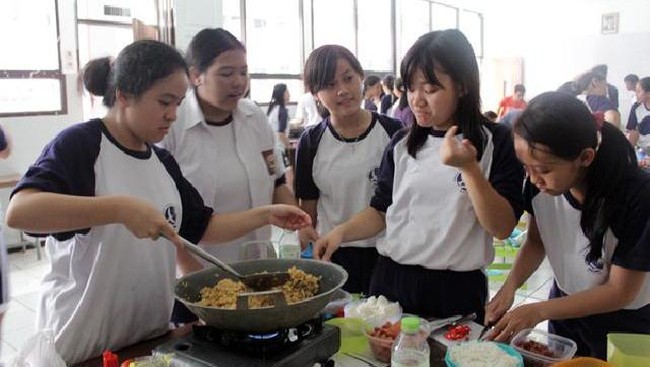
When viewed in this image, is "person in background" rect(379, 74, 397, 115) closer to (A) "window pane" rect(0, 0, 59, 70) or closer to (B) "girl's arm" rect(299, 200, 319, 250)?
(A) "window pane" rect(0, 0, 59, 70)

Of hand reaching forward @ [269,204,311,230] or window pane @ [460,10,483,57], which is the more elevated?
window pane @ [460,10,483,57]

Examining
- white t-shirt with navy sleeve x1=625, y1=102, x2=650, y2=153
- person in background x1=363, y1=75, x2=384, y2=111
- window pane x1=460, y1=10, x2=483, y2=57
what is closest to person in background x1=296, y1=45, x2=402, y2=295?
white t-shirt with navy sleeve x1=625, y1=102, x2=650, y2=153

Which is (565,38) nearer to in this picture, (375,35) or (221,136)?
(375,35)

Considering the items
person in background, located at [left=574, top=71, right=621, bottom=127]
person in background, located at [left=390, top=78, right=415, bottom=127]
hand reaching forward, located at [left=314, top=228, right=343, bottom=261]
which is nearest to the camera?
hand reaching forward, located at [left=314, top=228, right=343, bottom=261]

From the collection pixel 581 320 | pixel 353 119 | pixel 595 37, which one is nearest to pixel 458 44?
pixel 353 119

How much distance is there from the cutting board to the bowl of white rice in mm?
80

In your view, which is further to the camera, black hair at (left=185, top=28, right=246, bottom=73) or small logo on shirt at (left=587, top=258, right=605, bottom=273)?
black hair at (left=185, top=28, right=246, bottom=73)

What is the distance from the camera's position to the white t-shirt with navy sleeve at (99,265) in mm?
1368

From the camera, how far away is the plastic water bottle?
3.73ft

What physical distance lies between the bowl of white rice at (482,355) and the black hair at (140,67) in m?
1.00

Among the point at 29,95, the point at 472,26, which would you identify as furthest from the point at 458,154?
the point at 472,26

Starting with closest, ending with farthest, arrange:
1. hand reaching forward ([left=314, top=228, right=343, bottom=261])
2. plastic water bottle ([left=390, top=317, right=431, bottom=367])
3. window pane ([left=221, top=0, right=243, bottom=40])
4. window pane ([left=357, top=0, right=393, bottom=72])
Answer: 1. plastic water bottle ([left=390, top=317, right=431, bottom=367])
2. hand reaching forward ([left=314, top=228, right=343, bottom=261])
3. window pane ([left=221, top=0, right=243, bottom=40])
4. window pane ([left=357, top=0, right=393, bottom=72])

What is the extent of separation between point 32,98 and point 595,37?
10361 mm

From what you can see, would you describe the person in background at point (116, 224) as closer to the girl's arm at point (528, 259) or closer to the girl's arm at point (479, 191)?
the girl's arm at point (479, 191)
